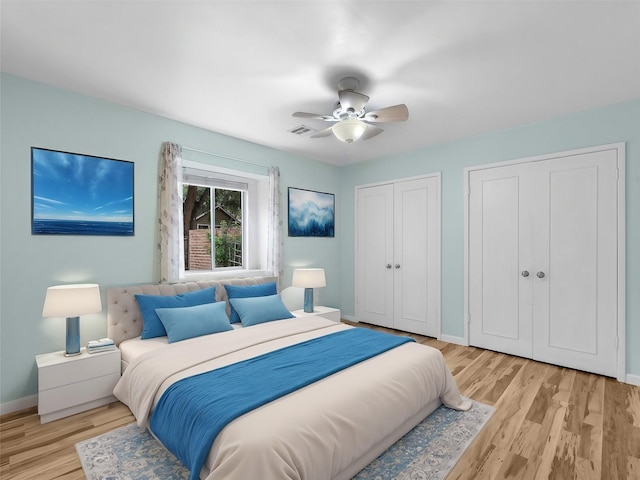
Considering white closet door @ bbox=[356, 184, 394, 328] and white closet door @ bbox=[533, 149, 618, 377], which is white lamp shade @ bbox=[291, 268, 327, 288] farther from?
white closet door @ bbox=[533, 149, 618, 377]

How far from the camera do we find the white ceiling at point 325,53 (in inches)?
73.1

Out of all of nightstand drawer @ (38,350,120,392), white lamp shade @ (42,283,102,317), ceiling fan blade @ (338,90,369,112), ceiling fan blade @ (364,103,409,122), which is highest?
ceiling fan blade @ (338,90,369,112)

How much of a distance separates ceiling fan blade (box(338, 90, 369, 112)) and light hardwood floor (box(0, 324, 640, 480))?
8.51 feet

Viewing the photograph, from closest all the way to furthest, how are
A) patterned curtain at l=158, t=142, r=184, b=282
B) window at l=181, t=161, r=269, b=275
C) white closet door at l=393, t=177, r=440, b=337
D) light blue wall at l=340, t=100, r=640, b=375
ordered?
light blue wall at l=340, t=100, r=640, b=375 → patterned curtain at l=158, t=142, r=184, b=282 → window at l=181, t=161, r=269, b=275 → white closet door at l=393, t=177, r=440, b=337

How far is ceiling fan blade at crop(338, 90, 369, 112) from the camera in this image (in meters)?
2.58

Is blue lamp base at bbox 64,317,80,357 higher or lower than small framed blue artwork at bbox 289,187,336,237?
lower

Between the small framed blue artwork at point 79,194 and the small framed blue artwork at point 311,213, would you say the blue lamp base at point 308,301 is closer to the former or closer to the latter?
the small framed blue artwork at point 311,213

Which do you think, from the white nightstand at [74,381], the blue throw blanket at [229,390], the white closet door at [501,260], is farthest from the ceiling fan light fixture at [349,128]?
the white nightstand at [74,381]

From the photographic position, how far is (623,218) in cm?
304

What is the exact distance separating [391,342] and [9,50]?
347 centimetres

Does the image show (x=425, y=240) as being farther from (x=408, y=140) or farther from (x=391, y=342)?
(x=391, y=342)

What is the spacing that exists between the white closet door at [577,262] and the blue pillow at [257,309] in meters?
2.83

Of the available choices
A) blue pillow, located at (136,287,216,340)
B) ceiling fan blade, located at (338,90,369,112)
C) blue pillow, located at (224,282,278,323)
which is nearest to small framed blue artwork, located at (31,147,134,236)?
blue pillow, located at (136,287,216,340)

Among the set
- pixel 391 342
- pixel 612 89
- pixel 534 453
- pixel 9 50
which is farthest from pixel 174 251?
pixel 612 89
